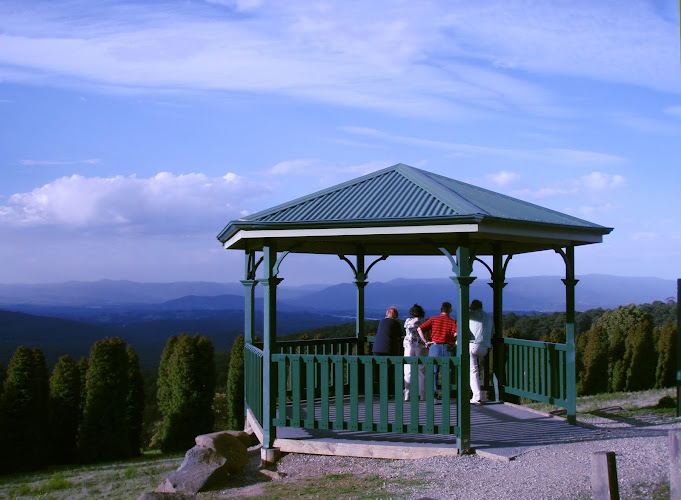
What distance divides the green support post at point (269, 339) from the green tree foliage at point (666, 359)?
675 inches

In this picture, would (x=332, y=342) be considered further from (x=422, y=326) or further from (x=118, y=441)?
(x=118, y=441)

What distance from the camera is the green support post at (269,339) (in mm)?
9648

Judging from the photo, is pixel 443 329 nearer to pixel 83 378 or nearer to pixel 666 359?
pixel 666 359

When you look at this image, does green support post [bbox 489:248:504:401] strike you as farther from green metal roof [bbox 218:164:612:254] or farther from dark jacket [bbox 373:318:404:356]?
dark jacket [bbox 373:318:404:356]

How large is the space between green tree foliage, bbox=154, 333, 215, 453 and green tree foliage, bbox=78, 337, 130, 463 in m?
1.48

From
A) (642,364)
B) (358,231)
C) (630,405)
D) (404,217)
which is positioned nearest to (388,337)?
(358,231)

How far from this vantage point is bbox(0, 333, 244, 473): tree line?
72.6 ft

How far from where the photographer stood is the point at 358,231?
29.9ft

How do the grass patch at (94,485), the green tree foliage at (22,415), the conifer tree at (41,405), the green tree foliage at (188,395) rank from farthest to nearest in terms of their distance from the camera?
the green tree foliage at (188,395), the conifer tree at (41,405), the green tree foliage at (22,415), the grass patch at (94,485)

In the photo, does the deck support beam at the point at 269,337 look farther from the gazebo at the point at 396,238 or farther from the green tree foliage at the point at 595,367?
the green tree foliage at the point at 595,367

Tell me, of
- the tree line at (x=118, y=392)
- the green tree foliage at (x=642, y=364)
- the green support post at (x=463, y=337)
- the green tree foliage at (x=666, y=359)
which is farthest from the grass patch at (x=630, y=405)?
the green tree foliage at (x=642, y=364)

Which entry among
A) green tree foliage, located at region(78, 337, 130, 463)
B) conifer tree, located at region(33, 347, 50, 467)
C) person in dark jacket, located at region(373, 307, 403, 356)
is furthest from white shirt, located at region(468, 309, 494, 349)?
conifer tree, located at region(33, 347, 50, 467)

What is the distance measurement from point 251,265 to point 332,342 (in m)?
2.38

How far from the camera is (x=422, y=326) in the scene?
11570 millimetres
